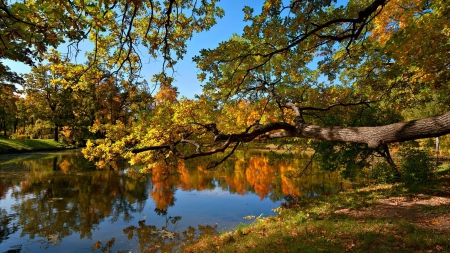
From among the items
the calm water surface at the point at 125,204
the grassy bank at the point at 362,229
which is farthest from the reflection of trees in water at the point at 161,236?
the grassy bank at the point at 362,229

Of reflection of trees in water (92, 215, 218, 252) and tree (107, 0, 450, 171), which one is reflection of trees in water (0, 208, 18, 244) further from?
tree (107, 0, 450, 171)

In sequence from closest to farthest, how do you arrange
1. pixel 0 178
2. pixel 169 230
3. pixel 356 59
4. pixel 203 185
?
pixel 356 59, pixel 169 230, pixel 0 178, pixel 203 185

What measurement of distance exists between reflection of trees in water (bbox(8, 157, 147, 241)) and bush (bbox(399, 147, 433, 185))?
12.6 metres

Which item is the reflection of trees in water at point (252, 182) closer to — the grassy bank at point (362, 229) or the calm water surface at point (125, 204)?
the calm water surface at point (125, 204)

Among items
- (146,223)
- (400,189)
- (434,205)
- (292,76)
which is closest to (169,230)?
(146,223)

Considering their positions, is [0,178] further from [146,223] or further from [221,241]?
[221,241]

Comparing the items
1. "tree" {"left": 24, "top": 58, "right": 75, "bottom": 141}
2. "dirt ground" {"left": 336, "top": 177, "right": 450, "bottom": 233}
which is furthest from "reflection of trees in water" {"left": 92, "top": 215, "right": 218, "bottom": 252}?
"tree" {"left": 24, "top": 58, "right": 75, "bottom": 141}

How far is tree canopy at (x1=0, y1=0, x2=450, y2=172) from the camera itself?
3695 millimetres

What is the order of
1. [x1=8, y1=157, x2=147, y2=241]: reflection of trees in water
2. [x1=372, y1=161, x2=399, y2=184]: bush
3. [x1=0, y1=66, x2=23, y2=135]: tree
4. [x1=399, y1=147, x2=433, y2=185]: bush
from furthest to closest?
1. [x1=0, y1=66, x2=23, y2=135]: tree
2. [x1=372, y1=161, x2=399, y2=184]: bush
3. [x1=399, y1=147, x2=433, y2=185]: bush
4. [x1=8, y1=157, x2=147, y2=241]: reflection of trees in water

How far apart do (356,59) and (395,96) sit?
3.09 m

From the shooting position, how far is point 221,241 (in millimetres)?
7238

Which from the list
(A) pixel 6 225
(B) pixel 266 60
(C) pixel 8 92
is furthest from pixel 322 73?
(C) pixel 8 92

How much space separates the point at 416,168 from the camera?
1134cm

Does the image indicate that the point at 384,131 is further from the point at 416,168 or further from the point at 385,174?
the point at 385,174
